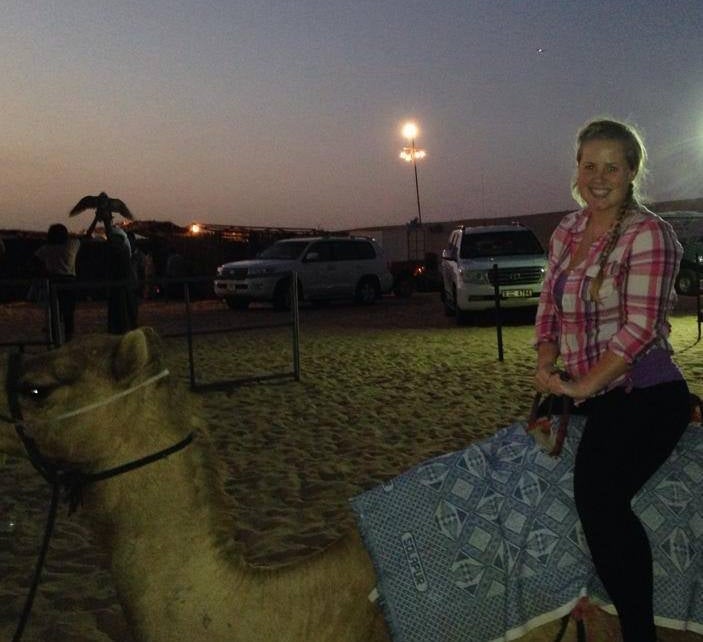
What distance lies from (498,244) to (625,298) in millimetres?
15152

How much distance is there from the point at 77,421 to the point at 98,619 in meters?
2.13

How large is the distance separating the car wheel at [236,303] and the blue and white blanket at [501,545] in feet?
62.0

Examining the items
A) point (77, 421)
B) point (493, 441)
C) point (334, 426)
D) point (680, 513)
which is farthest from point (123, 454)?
point (334, 426)

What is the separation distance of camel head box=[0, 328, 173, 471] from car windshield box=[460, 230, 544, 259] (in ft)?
50.1

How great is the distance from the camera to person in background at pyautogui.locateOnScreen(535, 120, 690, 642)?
6.68ft

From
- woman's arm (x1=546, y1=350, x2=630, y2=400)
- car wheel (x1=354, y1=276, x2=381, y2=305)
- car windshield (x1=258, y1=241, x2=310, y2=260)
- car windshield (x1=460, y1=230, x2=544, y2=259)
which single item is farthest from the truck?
woman's arm (x1=546, y1=350, x2=630, y2=400)

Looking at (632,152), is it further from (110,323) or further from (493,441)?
(110,323)

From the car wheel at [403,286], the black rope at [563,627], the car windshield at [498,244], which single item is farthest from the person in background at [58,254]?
the car wheel at [403,286]

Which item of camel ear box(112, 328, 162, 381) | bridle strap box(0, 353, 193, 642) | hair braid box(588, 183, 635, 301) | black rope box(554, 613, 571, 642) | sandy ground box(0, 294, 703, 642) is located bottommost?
sandy ground box(0, 294, 703, 642)

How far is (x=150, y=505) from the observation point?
1.92 meters

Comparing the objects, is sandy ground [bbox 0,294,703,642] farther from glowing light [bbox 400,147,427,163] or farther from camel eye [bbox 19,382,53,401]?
glowing light [bbox 400,147,427,163]

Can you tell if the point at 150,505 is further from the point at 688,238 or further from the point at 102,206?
the point at 688,238

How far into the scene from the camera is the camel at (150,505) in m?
1.89

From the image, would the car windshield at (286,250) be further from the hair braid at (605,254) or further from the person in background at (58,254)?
the hair braid at (605,254)
